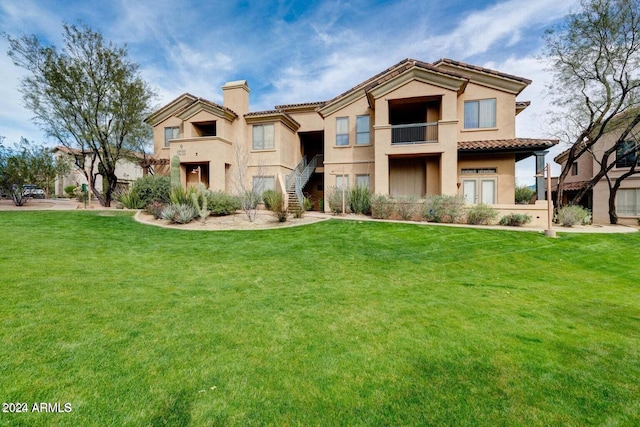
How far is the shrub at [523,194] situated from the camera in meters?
22.2

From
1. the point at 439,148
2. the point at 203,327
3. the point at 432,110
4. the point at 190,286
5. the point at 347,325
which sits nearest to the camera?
the point at 203,327

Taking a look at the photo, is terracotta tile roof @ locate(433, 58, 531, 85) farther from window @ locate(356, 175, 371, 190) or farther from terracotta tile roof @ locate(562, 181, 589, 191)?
terracotta tile roof @ locate(562, 181, 589, 191)

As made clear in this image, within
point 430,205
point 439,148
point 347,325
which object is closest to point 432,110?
point 439,148

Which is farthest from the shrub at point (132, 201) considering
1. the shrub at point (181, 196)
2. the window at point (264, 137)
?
the window at point (264, 137)

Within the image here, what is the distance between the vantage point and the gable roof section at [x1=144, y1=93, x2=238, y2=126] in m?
21.9

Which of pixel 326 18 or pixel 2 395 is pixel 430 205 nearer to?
pixel 326 18

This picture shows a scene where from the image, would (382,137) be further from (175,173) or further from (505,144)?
(175,173)

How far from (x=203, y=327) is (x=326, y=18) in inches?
658

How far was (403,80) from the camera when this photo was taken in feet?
58.5

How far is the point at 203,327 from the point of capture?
4148mm

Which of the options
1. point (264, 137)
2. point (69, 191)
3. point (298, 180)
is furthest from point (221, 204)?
point (69, 191)

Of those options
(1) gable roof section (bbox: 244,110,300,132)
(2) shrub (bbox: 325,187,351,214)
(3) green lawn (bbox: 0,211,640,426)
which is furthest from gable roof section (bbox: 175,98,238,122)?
(3) green lawn (bbox: 0,211,640,426)

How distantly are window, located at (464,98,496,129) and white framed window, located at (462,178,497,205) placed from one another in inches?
144

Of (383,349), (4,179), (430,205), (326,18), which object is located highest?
(326,18)
